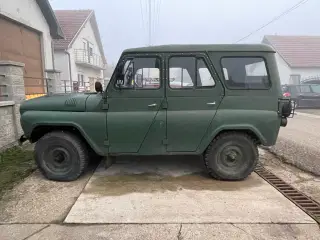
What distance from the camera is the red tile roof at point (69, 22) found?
21.4m

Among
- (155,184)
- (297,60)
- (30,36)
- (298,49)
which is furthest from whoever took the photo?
(298,49)

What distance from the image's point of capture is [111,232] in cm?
326

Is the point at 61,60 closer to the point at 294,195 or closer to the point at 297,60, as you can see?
the point at 294,195

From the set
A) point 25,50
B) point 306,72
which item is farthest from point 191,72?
point 306,72

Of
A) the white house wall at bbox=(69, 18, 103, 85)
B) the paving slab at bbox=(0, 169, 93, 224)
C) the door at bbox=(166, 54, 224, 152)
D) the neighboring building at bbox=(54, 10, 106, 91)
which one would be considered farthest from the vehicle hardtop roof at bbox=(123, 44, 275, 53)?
the white house wall at bbox=(69, 18, 103, 85)

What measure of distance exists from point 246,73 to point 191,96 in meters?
0.99

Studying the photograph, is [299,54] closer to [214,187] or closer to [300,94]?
[300,94]

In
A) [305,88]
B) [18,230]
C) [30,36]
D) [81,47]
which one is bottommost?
[18,230]

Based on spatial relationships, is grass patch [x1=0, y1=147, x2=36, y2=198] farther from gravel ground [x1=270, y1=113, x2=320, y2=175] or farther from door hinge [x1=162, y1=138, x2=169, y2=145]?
gravel ground [x1=270, y1=113, x2=320, y2=175]

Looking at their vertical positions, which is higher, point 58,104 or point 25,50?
point 25,50

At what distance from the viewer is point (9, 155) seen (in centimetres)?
626

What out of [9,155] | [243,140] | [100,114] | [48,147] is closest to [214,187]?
[243,140]

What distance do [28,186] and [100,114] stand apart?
64.5 inches

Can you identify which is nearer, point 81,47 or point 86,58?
point 81,47
